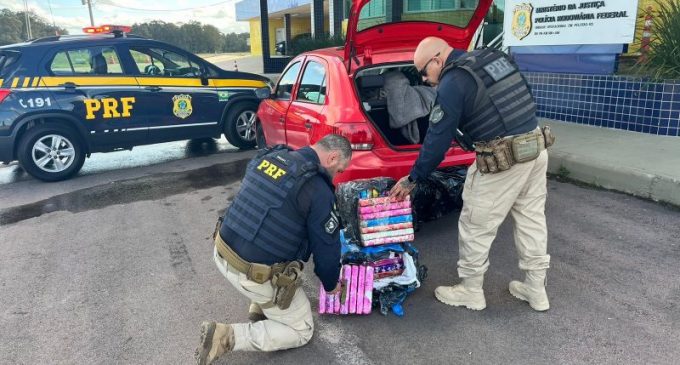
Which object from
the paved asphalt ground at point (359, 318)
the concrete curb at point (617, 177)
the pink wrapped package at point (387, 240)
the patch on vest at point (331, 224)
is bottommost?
the paved asphalt ground at point (359, 318)

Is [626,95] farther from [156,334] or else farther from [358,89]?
[156,334]

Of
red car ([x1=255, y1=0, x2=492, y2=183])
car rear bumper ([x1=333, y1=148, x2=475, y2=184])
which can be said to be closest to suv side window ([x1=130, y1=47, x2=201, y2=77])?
Result: red car ([x1=255, y1=0, x2=492, y2=183])

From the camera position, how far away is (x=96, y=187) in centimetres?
613

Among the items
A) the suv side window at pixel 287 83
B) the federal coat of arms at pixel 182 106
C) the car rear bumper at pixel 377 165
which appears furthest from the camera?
the federal coat of arms at pixel 182 106

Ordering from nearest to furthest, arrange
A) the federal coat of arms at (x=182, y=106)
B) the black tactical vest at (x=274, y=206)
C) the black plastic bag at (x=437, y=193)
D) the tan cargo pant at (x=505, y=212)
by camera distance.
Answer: the black tactical vest at (x=274, y=206) → the tan cargo pant at (x=505, y=212) → the black plastic bag at (x=437, y=193) → the federal coat of arms at (x=182, y=106)

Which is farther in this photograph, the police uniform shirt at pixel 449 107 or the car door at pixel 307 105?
the car door at pixel 307 105

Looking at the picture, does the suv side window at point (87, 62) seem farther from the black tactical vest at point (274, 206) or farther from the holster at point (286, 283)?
the holster at point (286, 283)

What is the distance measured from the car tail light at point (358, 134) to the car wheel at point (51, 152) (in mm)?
4486

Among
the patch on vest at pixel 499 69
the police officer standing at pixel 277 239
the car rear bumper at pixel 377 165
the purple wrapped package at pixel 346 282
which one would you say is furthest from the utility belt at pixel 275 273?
the patch on vest at pixel 499 69

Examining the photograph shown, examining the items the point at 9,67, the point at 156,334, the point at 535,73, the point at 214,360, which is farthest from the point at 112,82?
the point at 535,73

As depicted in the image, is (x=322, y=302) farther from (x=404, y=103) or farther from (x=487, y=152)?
(x=404, y=103)

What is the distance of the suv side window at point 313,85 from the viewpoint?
421cm

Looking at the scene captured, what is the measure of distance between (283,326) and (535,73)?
687 cm

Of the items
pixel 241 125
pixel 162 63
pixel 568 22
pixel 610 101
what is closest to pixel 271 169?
pixel 162 63
